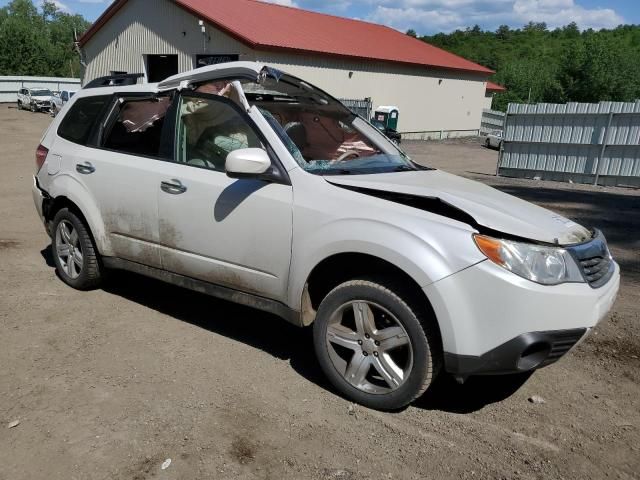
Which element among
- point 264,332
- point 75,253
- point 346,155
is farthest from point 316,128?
point 75,253

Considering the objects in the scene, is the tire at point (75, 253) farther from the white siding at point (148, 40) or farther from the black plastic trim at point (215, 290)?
the white siding at point (148, 40)

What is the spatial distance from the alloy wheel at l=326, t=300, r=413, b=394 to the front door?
0.48m

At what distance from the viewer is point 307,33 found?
87.0 feet

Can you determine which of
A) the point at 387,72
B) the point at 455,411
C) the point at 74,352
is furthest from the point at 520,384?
the point at 387,72

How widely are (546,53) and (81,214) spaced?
8847 centimetres

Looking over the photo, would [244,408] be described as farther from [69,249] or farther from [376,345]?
[69,249]

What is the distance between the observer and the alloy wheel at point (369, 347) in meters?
3.17

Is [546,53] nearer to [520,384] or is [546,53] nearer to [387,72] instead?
[387,72]

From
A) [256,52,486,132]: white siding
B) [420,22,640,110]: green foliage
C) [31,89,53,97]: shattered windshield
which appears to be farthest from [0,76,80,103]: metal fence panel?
[420,22,640,110]: green foliage

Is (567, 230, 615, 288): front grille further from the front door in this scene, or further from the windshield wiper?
the front door

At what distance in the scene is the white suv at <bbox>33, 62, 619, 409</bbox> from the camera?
9.54ft

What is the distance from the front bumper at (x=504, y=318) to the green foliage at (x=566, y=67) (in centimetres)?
5021

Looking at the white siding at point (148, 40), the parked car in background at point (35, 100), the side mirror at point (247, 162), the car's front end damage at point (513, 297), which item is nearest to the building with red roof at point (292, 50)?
the white siding at point (148, 40)

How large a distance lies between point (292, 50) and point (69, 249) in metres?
19.9
